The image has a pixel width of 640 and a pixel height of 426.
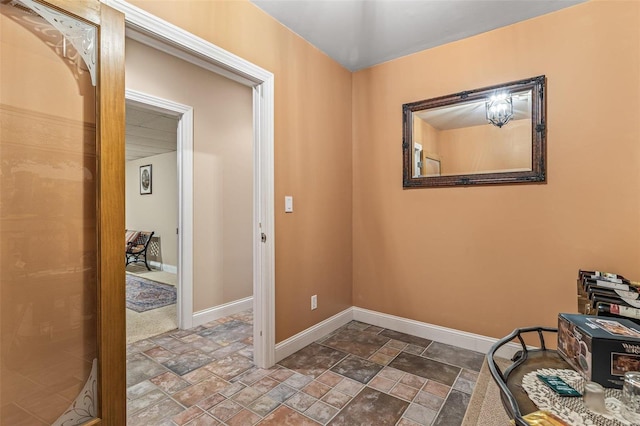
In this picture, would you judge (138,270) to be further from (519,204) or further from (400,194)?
(519,204)

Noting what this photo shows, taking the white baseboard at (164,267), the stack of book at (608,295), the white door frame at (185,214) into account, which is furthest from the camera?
the white baseboard at (164,267)

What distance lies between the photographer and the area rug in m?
3.75

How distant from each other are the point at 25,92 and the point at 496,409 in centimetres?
273

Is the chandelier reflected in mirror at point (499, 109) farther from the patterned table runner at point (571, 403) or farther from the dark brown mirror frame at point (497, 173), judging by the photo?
the patterned table runner at point (571, 403)

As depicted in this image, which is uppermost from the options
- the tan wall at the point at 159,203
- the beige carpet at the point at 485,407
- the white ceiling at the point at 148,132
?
the white ceiling at the point at 148,132

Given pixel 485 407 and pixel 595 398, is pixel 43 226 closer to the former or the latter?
pixel 595 398

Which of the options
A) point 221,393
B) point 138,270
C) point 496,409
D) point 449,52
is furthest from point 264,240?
point 138,270

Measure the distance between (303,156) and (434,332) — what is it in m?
1.91

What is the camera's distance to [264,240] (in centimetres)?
222

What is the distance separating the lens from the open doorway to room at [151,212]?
13.7ft

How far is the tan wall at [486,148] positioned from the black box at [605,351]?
5.07 ft

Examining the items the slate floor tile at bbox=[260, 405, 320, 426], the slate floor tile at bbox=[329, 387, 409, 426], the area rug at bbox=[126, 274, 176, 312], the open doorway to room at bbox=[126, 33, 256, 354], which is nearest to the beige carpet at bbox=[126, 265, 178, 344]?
the open doorway to room at bbox=[126, 33, 256, 354]

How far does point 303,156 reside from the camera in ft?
8.41

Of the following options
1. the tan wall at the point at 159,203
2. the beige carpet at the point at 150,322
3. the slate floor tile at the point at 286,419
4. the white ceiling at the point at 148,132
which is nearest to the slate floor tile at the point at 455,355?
the slate floor tile at the point at 286,419
